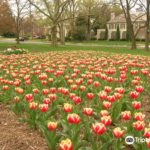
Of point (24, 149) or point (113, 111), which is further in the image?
point (113, 111)

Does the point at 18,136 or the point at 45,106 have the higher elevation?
the point at 45,106

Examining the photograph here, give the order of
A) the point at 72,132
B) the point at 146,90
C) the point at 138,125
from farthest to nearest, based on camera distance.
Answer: the point at 146,90 < the point at 72,132 < the point at 138,125

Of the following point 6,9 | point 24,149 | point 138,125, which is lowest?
point 24,149

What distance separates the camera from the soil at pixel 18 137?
4.32 metres

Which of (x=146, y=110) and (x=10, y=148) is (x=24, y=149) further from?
(x=146, y=110)

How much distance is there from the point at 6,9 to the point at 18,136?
37390 mm

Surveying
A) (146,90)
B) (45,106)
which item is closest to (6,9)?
(146,90)

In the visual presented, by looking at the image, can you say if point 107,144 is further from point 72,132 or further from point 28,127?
point 28,127

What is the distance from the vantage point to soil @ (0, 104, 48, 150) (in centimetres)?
432

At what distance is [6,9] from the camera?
1592 inches

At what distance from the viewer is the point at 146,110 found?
608 cm

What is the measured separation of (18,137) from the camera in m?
4.61

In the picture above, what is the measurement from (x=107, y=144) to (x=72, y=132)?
497 mm

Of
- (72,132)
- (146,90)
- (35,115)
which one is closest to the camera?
(72,132)
